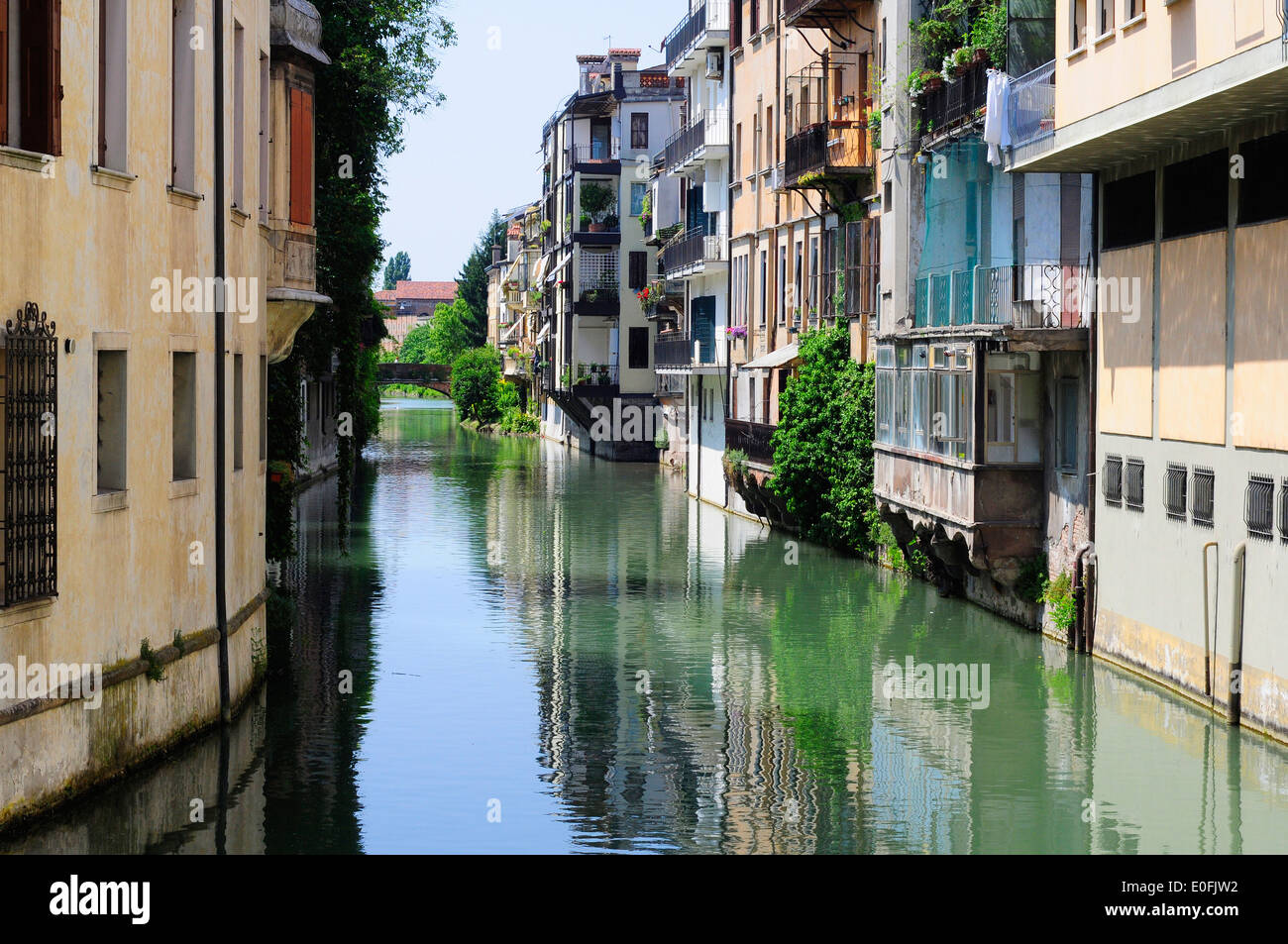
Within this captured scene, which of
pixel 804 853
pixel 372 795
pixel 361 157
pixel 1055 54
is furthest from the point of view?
pixel 361 157

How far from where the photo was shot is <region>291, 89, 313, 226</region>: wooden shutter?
24.0m

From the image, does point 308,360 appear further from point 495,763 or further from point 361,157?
point 495,763

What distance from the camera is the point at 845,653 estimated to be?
25422 mm

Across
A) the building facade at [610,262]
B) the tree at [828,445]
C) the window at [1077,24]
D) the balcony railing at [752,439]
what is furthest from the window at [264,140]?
the building facade at [610,262]

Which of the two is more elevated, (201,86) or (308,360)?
(201,86)

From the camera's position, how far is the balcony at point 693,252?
52.9 m

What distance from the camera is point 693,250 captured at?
183 ft

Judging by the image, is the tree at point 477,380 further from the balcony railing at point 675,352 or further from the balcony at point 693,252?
the balcony at point 693,252

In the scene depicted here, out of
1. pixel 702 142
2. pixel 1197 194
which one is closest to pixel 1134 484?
pixel 1197 194

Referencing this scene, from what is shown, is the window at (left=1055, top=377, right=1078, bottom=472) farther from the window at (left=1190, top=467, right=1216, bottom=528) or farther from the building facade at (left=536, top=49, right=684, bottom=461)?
the building facade at (left=536, top=49, right=684, bottom=461)

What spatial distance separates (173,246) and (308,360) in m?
16.6

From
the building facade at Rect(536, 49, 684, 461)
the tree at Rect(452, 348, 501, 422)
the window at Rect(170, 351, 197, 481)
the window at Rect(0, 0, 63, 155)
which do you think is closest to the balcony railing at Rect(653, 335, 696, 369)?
the building facade at Rect(536, 49, 684, 461)

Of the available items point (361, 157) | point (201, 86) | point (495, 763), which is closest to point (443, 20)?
point (361, 157)

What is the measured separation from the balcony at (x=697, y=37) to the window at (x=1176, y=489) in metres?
33.7
